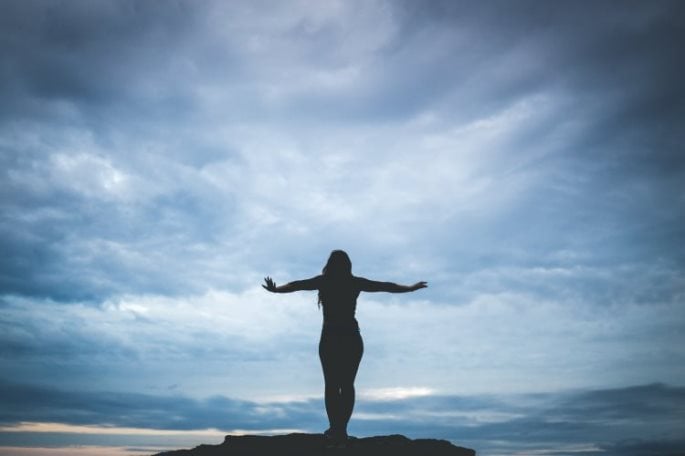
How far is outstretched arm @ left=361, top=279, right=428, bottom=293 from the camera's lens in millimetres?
10320

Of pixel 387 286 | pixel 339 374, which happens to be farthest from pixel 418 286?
pixel 339 374

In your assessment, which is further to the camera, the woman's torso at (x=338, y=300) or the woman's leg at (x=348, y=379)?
the woman's torso at (x=338, y=300)

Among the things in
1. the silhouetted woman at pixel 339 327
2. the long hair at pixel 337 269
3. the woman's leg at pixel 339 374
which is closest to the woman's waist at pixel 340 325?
the silhouetted woman at pixel 339 327

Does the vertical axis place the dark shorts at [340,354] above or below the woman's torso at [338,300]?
below

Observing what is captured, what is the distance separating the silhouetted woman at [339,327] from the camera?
981 centimetres

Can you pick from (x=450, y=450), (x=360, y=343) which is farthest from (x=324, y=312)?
(x=450, y=450)

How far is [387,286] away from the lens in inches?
410

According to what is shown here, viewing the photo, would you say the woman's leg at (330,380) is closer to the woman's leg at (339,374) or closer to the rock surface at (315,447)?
the woman's leg at (339,374)

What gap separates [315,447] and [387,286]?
11.3 feet

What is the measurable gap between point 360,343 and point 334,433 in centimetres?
179

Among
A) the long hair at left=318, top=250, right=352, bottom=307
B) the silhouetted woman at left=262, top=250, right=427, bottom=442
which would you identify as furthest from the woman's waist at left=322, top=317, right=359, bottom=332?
the long hair at left=318, top=250, right=352, bottom=307

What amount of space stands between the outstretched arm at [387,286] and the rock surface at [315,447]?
3.03 m

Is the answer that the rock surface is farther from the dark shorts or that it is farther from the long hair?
the long hair

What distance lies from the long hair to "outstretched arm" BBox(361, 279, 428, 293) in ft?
1.32
